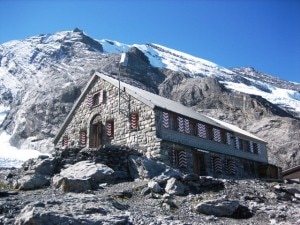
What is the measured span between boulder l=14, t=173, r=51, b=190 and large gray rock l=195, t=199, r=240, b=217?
28.4 ft

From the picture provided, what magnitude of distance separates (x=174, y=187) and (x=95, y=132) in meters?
17.4

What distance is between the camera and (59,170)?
21.5 meters

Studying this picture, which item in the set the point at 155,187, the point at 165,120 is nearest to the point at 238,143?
the point at 165,120

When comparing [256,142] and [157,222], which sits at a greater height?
[256,142]

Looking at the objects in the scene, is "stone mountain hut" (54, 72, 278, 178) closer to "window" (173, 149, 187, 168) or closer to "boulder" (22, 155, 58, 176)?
"window" (173, 149, 187, 168)

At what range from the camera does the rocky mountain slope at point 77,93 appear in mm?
71562

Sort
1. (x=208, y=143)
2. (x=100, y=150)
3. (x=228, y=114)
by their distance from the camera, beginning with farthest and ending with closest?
(x=228, y=114)
(x=208, y=143)
(x=100, y=150)

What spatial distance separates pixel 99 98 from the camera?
3412 cm

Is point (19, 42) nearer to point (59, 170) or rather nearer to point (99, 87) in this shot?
point (99, 87)

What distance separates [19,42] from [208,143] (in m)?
131

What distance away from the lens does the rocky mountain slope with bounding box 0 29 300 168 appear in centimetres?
7156

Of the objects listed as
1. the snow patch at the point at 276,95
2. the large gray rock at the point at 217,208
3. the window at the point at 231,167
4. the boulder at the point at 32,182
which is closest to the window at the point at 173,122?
the window at the point at 231,167

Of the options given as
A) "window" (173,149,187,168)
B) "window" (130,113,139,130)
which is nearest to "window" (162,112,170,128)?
"window" (173,149,187,168)

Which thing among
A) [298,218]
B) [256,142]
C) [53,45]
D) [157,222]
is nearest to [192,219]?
[157,222]
